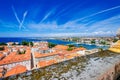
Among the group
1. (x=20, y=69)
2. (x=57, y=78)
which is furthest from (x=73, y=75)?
(x=20, y=69)

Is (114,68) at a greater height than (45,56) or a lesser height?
greater

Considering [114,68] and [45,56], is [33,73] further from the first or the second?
[45,56]

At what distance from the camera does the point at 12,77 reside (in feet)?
5.03

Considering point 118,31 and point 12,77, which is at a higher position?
point 118,31

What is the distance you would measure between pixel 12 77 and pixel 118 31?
10.7 feet

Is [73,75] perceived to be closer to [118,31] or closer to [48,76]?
[48,76]

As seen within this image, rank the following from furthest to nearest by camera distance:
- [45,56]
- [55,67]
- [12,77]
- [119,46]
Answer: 1. [45,56]
2. [119,46]
3. [55,67]
4. [12,77]

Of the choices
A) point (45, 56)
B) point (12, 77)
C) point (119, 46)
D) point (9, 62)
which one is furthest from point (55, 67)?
point (45, 56)

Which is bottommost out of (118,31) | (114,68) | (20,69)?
(20,69)

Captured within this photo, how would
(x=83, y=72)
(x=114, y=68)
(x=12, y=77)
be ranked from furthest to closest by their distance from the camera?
(x=114, y=68), (x=83, y=72), (x=12, y=77)

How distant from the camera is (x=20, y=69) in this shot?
24500 mm

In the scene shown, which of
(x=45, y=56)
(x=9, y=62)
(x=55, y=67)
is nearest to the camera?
(x=55, y=67)

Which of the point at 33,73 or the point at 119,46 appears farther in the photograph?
the point at 119,46

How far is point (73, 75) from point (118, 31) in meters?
2.62
